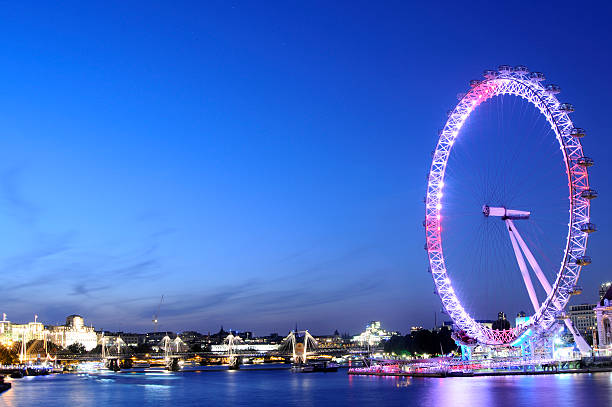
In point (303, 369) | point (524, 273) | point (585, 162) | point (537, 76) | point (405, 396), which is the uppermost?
point (537, 76)

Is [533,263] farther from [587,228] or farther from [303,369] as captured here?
[303,369]

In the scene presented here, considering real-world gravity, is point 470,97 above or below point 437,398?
above

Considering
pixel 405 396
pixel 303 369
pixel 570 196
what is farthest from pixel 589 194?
pixel 303 369

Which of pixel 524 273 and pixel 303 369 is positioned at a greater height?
pixel 524 273

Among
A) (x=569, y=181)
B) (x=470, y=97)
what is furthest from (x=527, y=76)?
(x=569, y=181)

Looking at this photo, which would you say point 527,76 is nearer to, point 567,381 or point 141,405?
point 567,381

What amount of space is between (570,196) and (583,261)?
5.76 m

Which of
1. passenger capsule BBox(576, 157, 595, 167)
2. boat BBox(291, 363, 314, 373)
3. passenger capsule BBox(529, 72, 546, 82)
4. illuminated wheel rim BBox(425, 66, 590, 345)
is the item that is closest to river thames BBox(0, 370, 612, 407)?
illuminated wheel rim BBox(425, 66, 590, 345)

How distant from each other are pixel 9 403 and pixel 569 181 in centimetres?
5326

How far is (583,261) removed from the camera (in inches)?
2406

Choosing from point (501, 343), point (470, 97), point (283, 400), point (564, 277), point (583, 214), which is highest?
point (470, 97)

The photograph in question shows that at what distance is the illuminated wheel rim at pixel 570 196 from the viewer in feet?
200

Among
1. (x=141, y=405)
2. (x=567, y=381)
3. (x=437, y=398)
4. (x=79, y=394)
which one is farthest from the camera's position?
(x=79, y=394)

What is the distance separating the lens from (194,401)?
230ft
